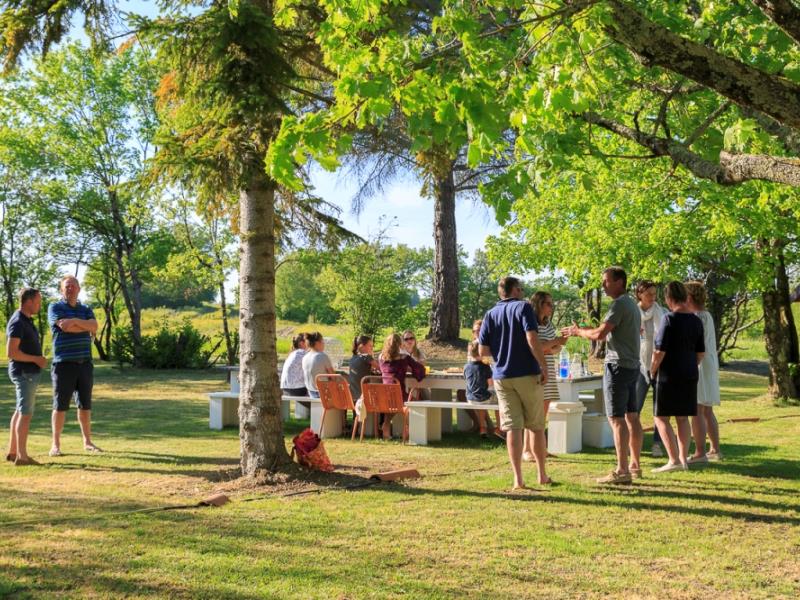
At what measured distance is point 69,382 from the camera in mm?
9352

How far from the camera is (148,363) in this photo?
90.4 feet

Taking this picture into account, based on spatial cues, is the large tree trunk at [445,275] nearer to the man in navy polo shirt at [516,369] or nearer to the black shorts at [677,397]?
the black shorts at [677,397]

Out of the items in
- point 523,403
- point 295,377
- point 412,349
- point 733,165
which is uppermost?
point 733,165

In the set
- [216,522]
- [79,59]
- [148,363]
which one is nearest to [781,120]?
[216,522]

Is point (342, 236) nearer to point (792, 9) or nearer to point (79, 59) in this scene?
point (792, 9)

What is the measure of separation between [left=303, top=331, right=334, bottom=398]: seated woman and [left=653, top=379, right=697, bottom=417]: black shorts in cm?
508

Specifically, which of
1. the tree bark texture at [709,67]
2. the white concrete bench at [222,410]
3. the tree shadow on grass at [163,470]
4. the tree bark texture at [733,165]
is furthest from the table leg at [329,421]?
the tree bark texture at [709,67]

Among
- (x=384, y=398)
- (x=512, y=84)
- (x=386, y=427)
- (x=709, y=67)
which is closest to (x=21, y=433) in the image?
(x=384, y=398)

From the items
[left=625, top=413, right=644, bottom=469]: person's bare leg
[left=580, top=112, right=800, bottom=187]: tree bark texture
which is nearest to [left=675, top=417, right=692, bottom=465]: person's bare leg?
[left=625, top=413, right=644, bottom=469]: person's bare leg

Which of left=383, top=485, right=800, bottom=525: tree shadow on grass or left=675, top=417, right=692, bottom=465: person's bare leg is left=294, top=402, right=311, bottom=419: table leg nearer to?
left=383, top=485, right=800, bottom=525: tree shadow on grass

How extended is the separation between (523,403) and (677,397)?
1.57m

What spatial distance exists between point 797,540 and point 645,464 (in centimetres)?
314

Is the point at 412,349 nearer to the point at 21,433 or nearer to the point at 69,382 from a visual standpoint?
the point at 69,382

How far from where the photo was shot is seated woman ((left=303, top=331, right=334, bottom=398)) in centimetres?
1165
